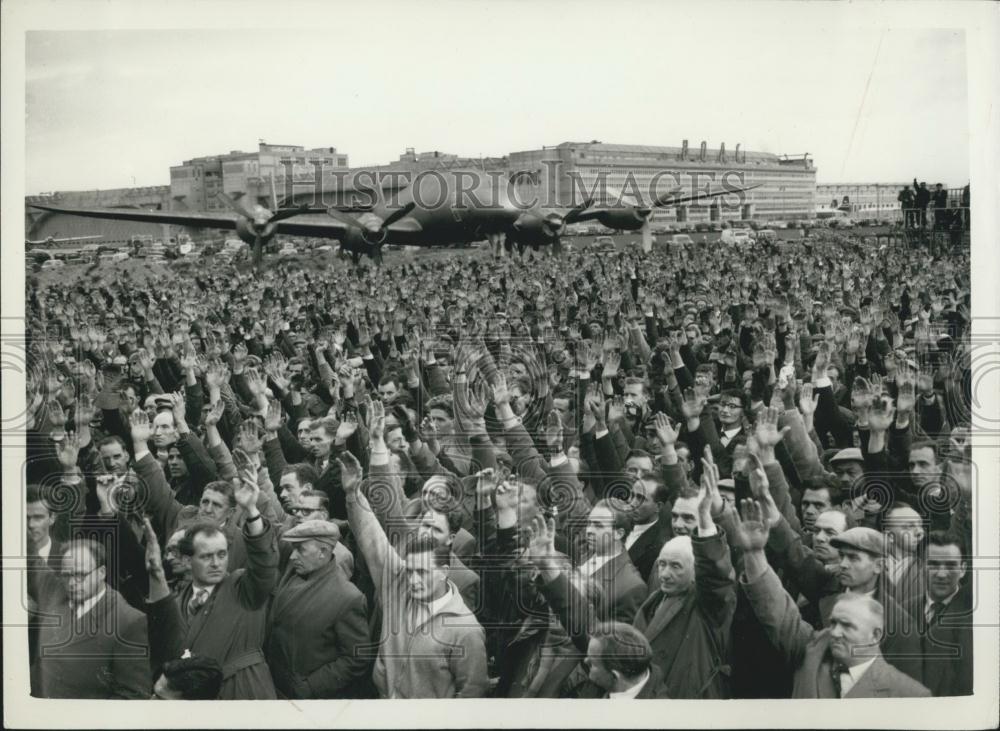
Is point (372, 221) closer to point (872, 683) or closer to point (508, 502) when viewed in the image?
point (508, 502)

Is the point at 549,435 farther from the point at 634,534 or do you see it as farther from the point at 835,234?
the point at 835,234

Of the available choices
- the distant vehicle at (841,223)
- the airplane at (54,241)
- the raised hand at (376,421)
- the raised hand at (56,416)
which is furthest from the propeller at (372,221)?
the distant vehicle at (841,223)

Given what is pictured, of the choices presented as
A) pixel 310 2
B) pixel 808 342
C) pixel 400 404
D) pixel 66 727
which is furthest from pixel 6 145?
pixel 808 342

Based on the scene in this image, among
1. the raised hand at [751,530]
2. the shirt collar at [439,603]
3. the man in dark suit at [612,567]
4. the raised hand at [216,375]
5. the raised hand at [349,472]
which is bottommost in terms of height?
the shirt collar at [439,603]

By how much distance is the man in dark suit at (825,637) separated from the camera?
6.07 metres

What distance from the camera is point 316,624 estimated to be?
6395 millimetres

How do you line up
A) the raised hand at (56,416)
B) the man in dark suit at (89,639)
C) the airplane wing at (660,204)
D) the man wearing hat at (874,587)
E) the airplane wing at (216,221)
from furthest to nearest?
1. the airplane wing at (660,204)
2. the airplane wing at (216,221)
3. the raised hand at (56,416)
4. the man in dark suit at (89,639)
5. the man wearing hat at (874,587)

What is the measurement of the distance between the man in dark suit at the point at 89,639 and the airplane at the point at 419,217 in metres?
2.78

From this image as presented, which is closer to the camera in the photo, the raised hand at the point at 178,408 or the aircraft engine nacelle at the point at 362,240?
the raised hand at the point at 178,408

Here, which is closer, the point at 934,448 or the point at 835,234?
the point at 934,448

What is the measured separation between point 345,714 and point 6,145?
15.5 ft

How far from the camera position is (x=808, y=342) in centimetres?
773

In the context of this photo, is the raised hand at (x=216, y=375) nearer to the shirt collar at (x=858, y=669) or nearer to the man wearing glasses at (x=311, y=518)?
the man wearing glasses at (x=311, y=518)

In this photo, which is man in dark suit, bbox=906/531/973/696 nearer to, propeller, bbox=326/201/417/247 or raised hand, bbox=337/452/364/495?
raised hand, bbox=337/452/364/495
